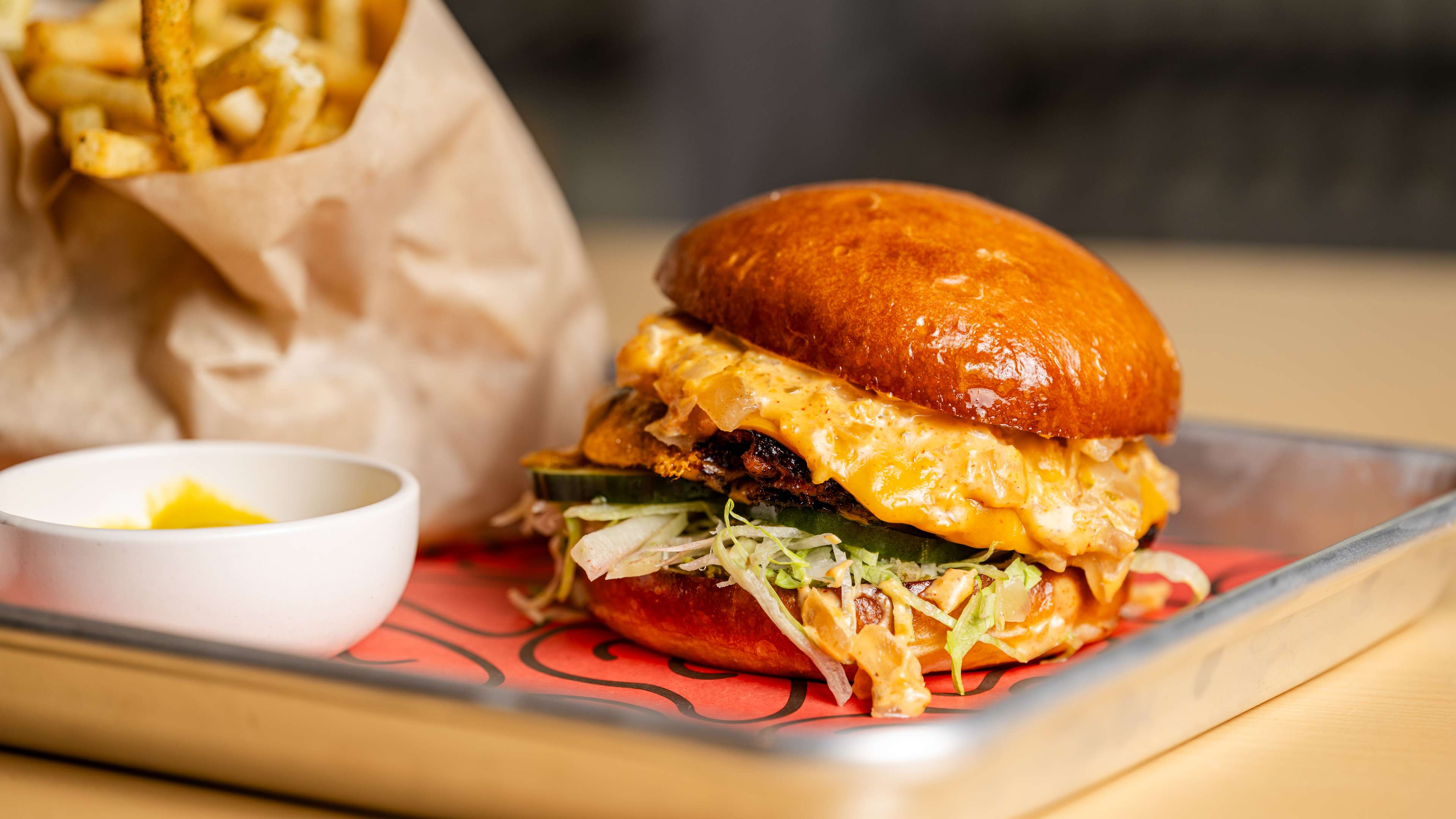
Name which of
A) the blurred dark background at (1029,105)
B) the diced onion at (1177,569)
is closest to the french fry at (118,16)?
the diced onion at (1177,569)

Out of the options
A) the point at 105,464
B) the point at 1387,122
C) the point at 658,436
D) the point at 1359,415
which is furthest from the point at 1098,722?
the point at 1387,122

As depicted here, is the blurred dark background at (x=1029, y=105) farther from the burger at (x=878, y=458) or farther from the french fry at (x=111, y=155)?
the french fry at (x=111, y=155)

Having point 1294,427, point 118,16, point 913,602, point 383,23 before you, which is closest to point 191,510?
point 118,16

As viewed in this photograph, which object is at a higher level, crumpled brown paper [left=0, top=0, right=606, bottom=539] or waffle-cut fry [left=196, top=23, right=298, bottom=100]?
waffle-cut fry [left=196, top=23, right=298, bottom=100]

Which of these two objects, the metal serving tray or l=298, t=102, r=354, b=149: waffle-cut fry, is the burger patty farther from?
l=298, t=102, r=354, b=149: waffle-cut fry

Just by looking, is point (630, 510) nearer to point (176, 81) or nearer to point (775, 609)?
point (775, 609)

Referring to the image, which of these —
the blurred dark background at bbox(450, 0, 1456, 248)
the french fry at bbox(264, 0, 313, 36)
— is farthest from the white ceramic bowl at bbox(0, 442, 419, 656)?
the blurred dark background at bbox(450, 0, 1456, 248)

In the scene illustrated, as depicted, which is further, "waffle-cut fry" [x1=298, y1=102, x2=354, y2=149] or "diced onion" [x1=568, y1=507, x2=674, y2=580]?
"waffle-cut fry" [x1=298, y1=102, x2=354, y2=149]

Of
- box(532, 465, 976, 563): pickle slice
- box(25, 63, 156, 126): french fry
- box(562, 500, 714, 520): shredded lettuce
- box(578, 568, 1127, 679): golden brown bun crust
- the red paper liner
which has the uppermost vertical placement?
box(25, 63, 156, 126): french fry
